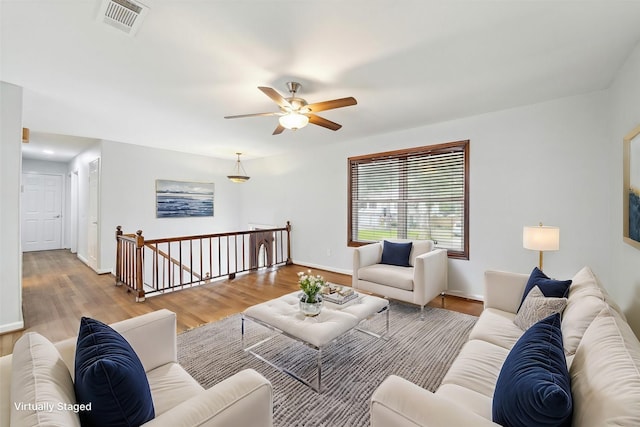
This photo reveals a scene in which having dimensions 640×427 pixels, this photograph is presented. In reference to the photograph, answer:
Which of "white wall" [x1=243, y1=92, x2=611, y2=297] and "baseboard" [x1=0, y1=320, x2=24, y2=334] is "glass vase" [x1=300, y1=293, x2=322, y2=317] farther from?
"baseboard" [x1=0, y1=320, x2=24, y2=334]

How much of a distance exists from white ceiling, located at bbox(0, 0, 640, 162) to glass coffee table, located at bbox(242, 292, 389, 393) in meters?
2.11

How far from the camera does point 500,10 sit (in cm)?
171

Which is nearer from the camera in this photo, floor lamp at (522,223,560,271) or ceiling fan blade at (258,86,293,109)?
ceiling fan blade at (258,86,293,109)

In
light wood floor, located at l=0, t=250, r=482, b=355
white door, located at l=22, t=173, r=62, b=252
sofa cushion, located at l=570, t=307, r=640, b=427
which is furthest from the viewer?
white door, located at l=22, t=173, r=62, b=252

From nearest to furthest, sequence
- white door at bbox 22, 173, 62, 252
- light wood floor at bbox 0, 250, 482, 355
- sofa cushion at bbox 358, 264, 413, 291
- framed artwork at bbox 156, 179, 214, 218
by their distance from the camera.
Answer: light wood floor at bbox 0, 250, 482, 355
sofa cushion at bbox 358, 264, 413, 291
framed artwork at bbox 156, 179, 214, 218
white door at bbox 22, 173, 62, 252

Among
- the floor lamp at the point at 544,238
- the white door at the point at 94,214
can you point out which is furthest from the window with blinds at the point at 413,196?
the white door at the point at 94,214

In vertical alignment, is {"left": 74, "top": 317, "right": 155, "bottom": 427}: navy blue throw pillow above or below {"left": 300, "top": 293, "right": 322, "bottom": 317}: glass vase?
above

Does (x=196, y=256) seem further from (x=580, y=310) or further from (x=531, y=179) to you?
(x=580, y=310)

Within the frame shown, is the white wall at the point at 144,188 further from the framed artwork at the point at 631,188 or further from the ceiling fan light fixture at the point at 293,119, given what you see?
the framed artwork at the point at 631,188

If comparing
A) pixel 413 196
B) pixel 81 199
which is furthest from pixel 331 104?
pixel 81 199

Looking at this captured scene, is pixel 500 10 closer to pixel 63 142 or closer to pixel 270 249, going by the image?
pixel 270 249

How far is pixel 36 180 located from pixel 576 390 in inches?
420

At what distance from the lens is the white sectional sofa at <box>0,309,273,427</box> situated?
737 mm

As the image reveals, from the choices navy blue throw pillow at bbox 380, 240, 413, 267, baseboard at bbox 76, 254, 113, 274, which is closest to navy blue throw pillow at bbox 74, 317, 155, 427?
navy blue throw pillow at bbox 380, 240, 413, 267
